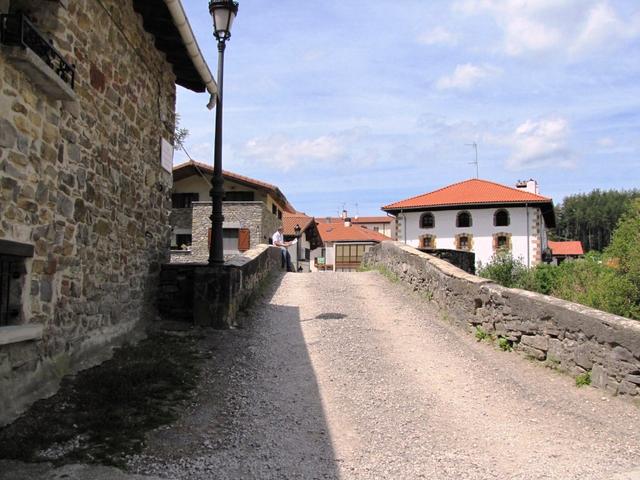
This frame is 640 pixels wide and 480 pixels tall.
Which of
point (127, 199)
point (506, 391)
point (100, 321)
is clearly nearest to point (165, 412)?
point (100, 321)

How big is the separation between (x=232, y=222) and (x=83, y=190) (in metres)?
20.0

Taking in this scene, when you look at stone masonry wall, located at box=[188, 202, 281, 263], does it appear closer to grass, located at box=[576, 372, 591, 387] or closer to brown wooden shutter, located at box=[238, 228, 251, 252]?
brown wooden shutter, located at box=[238, 228, 251, 252]

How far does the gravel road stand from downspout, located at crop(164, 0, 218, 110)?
12.3 ft

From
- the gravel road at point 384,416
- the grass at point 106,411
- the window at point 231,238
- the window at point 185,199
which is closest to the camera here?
the grass at point 106,411

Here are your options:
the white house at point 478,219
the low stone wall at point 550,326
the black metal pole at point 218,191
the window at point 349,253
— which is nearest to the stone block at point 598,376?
the low stone wall at point 550,326

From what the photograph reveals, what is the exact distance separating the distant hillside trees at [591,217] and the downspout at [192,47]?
290 feet

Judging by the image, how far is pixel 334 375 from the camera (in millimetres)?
6055

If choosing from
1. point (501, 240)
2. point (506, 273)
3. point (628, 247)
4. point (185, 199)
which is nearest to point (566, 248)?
point (501, 240)

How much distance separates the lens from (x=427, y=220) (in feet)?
124

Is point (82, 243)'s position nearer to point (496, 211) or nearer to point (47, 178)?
point (47, 178)

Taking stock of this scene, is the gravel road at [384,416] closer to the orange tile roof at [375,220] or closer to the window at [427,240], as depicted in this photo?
the window at [427,240]

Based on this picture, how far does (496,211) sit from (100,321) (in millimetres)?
34013

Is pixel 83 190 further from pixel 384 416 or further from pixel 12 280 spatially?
pixel 384 416

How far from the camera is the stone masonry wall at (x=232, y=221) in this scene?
81.0 feet
